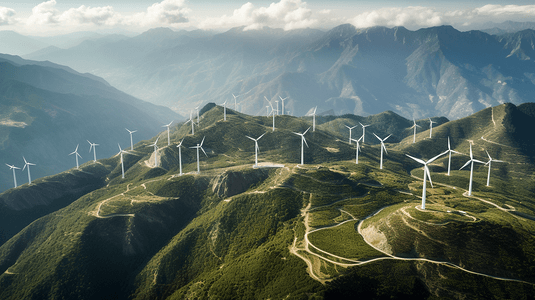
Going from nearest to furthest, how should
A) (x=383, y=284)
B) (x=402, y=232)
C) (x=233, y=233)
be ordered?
(x=383, y=284) → (x=402, y=232) → (x=233, y=233)

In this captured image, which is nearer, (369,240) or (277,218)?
(369,240)

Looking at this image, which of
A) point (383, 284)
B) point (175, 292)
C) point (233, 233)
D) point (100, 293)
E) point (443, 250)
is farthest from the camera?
point (233, 233)

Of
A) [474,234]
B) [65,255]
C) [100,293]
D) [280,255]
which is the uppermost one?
[474,234]

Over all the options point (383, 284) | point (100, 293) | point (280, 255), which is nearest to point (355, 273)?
point (383, 284)

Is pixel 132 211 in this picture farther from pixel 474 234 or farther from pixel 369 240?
pixel 474 234

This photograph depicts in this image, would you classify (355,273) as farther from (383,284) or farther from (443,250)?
(443,250)

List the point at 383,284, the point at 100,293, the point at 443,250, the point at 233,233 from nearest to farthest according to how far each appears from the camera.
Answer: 1. the point at 383,284
2. the point at 443,250
3. the point at 100,293
4. the point at 233,233

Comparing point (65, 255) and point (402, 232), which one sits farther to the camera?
point (65, 255)

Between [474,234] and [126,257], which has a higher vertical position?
[474,234]

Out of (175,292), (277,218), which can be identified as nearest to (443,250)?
(277,218)
